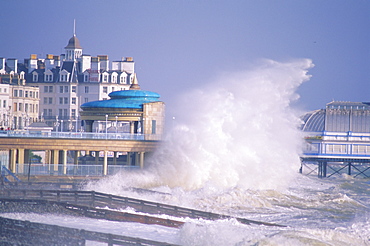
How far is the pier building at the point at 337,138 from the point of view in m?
72.2

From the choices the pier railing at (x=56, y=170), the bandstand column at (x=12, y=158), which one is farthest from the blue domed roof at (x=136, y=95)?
the bandstand column at (x=12, y=158)

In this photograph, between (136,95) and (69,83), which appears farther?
(69,83)

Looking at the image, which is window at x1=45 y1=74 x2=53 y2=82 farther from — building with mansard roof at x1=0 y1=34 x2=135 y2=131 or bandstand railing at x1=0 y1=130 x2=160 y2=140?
bandstand railing at x1=0 y1=130 x2=160 y2=140

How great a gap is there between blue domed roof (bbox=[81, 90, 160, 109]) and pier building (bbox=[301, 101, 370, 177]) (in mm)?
21012

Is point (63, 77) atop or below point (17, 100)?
atop

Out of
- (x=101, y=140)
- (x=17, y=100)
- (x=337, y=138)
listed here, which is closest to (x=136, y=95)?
(x=101, y=140)

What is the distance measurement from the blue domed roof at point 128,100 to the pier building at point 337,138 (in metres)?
21.0

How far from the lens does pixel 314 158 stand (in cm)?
7194

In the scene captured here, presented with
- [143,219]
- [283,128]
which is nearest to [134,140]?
[283,128]

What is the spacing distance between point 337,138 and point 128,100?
90.3ft

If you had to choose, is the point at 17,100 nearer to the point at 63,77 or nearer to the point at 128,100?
the point at 63,77

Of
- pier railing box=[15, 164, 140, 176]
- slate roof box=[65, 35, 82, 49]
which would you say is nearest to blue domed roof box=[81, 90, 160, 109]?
pier railing box=[15, 164, 140, 176]

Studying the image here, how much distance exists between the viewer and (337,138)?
74375 millimetres

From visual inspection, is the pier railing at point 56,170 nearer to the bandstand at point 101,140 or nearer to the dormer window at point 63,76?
the bandstand at point 101,140
